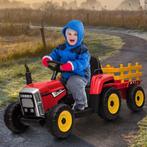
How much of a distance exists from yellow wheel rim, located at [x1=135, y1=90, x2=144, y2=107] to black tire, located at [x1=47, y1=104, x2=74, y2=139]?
1929 millimetres

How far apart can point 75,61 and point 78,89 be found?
17.3 inches

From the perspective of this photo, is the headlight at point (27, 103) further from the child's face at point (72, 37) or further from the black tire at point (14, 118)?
the child's face at point (72, 37)

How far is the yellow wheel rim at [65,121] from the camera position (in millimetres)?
6480

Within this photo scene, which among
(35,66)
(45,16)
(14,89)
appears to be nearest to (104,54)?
(35,66)

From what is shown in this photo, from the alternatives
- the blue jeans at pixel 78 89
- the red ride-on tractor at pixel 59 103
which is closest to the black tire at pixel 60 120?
the red ride-on tractor at pixel 59 103

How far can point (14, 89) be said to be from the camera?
10.6 metres

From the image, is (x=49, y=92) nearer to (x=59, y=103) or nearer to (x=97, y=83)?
(x=59, y=103)

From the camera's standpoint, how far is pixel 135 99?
26.7ft

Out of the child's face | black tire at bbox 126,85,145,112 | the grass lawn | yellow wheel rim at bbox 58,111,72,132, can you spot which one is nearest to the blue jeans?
yellow wheel rim at bbox 58,111,72,132

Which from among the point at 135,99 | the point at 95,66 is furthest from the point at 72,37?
the point at 135,99

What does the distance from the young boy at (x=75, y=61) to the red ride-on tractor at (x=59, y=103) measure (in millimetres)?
133

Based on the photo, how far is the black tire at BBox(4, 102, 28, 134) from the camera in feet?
22.8

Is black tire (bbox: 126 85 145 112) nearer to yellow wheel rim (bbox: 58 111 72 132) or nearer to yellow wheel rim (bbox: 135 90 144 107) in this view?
yellow wheel rim (bbox: 135 90 144 107)

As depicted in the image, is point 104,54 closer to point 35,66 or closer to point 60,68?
point 35,66
